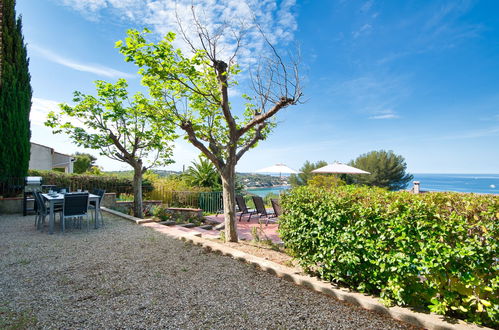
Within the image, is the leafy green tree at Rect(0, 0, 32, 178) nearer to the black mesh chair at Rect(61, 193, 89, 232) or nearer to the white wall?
the black mesh chair at Rect(61, 193, 89, 232)

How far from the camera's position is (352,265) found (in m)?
2.96

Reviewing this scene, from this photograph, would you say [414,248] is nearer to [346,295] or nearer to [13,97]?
[346,295]

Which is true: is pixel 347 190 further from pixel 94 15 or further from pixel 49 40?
pixel 49 40

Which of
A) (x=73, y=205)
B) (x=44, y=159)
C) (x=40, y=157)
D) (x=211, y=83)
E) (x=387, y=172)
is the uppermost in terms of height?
(x=40, y=157)

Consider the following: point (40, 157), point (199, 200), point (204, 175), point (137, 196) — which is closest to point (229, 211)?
point (137, 196)

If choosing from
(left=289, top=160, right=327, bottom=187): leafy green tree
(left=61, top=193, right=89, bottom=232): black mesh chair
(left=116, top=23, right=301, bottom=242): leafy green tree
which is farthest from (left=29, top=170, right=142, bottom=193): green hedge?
(left=289, top=160, right=327, bottom=187): leafy green tree

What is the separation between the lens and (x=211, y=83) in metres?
5.90

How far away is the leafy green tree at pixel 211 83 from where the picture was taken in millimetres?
4898

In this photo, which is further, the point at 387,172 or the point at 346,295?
the point at 387,172

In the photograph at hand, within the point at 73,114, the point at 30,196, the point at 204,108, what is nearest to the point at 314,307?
the point at 204,108

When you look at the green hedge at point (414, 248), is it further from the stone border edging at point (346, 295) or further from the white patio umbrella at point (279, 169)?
the white patio umbrella at point (279, 169)

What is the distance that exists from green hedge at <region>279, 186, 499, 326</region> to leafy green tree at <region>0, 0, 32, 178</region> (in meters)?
12.6

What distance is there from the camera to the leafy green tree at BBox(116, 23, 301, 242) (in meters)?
4.90

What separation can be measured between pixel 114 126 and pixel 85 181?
5650 millimetres
